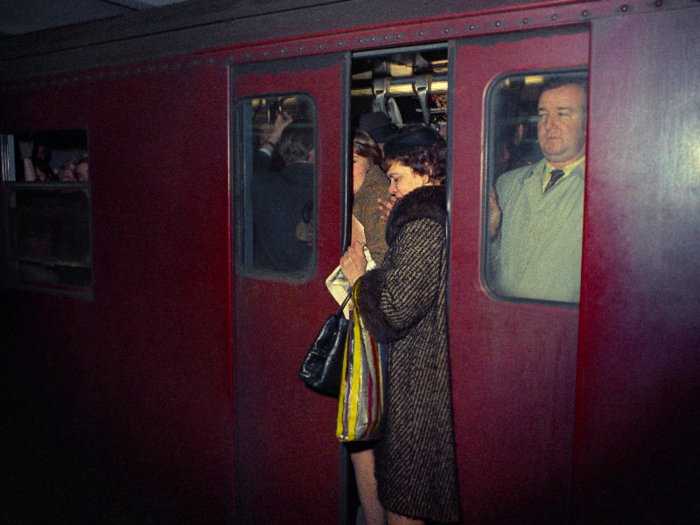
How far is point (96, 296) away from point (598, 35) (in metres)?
2.84

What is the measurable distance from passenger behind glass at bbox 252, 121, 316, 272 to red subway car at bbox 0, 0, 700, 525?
33 millimetres

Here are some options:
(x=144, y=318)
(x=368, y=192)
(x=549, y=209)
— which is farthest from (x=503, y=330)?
(x=144, y=318)

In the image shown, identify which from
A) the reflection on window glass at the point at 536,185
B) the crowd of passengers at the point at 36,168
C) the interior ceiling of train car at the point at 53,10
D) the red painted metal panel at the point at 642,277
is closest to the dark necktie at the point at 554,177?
the reflection on window glass at the point at 536,185

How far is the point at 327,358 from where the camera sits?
7.47 ft

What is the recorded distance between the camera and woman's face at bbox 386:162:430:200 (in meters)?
2.29

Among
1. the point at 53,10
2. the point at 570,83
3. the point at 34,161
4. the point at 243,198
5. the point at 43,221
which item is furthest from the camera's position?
the point at 53,10

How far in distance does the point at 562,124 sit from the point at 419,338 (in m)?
0.94

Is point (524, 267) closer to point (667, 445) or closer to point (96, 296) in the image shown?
point (667, 445)

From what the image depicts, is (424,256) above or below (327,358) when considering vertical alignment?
above

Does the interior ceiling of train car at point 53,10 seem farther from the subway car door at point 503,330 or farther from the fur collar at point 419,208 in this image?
the subway car door at point 503,330

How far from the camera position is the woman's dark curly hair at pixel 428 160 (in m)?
2.27

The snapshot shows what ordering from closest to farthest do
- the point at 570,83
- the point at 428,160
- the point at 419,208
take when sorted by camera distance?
the point at 570,83 → the point at 419,208 → the point at 428,160

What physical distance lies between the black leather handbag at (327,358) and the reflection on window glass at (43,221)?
66.9 inches

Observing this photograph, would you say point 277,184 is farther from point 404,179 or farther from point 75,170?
point 75,170
